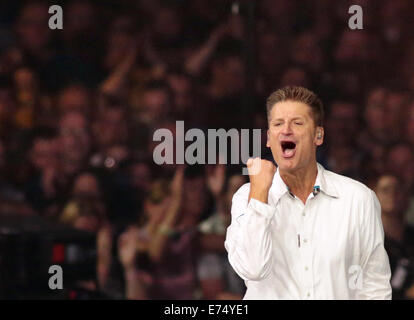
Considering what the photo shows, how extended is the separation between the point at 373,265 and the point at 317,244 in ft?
0.54

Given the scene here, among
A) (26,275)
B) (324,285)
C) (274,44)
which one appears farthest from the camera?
(274,44)

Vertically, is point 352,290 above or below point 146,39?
below

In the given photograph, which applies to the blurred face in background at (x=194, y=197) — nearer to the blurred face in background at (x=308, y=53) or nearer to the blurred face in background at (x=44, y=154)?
the blurred face in background at (x=44, y=154)

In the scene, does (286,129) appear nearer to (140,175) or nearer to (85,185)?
(140,175)

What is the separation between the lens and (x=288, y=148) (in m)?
1.96

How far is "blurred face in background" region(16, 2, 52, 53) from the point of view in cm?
405

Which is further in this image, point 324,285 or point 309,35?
point 309,35

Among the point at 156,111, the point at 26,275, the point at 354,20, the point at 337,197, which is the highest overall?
the point at 354,20

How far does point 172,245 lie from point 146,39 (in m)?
1.17

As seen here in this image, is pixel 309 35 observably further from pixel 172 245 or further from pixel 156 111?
pixel 172 245

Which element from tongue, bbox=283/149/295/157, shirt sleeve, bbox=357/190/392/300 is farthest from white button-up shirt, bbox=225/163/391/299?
tongue, bbox=283/149/295/157

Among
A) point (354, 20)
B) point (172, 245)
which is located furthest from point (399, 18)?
point (172, 245)

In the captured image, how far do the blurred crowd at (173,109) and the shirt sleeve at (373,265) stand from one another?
1.98 meters

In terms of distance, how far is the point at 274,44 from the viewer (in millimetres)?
4016
